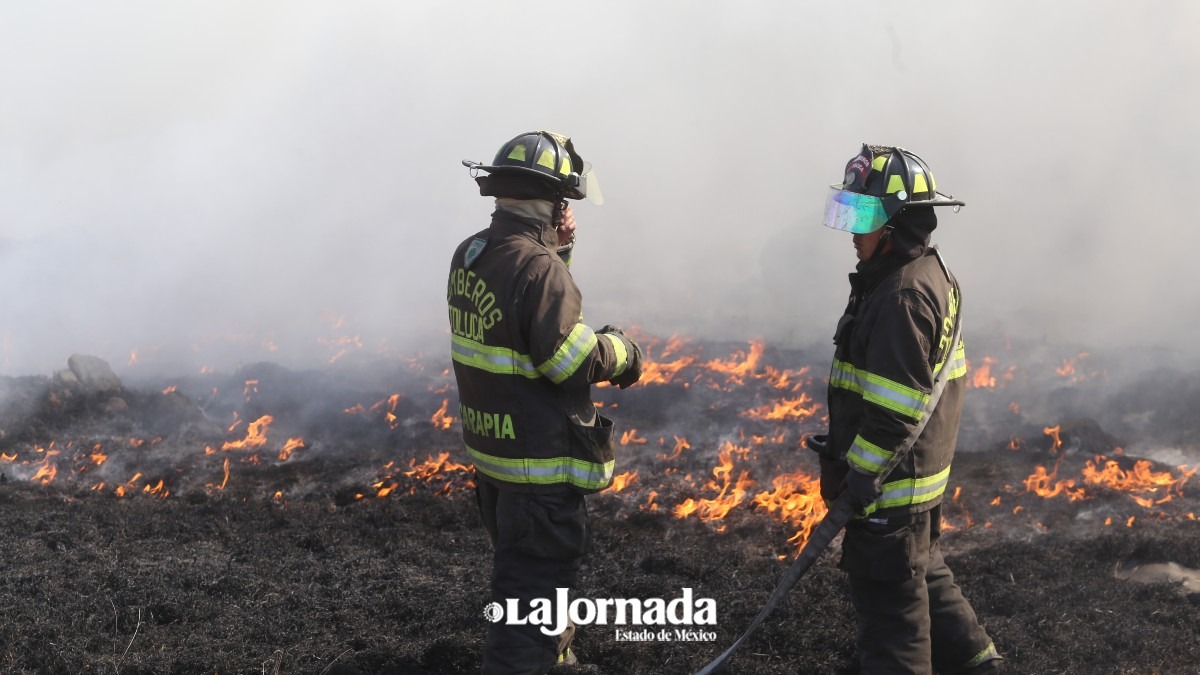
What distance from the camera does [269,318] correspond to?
13.5 m

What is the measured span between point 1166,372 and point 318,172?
12682 millimetres

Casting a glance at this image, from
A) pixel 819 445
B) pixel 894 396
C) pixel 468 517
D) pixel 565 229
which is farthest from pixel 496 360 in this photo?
pixel 468 517

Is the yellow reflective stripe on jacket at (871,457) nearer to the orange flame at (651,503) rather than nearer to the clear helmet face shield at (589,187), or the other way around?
the clear helmet face shield at (589,187)

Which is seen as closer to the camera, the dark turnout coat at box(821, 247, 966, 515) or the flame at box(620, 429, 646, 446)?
the dark turnout coat at box(821, 247, 966, 515)

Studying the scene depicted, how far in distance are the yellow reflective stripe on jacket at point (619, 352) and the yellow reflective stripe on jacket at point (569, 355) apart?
210 millimetres

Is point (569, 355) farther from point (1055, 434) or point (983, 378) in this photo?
point (983, 378)

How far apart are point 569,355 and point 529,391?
26 centimetres

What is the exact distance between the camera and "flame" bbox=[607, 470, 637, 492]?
7113 mm

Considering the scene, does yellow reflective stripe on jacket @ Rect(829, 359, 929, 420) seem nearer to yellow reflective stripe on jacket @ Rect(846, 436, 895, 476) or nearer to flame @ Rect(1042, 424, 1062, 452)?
A: yellow reflective stripe on jacket @ Rect(846, 436, 895, 476)

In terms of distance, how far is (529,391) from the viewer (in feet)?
12.5

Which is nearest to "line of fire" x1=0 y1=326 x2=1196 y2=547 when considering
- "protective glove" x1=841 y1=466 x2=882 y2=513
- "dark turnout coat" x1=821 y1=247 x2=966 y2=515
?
"dark turnout coat" x1=821 y1=247 x2=966 y2=515

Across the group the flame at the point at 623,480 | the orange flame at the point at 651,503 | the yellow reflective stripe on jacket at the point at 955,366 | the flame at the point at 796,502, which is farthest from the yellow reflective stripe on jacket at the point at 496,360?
the flame at the point at 623,480

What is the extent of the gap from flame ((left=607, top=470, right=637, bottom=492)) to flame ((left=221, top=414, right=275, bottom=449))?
133 inches

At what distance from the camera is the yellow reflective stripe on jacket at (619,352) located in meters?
3.93
